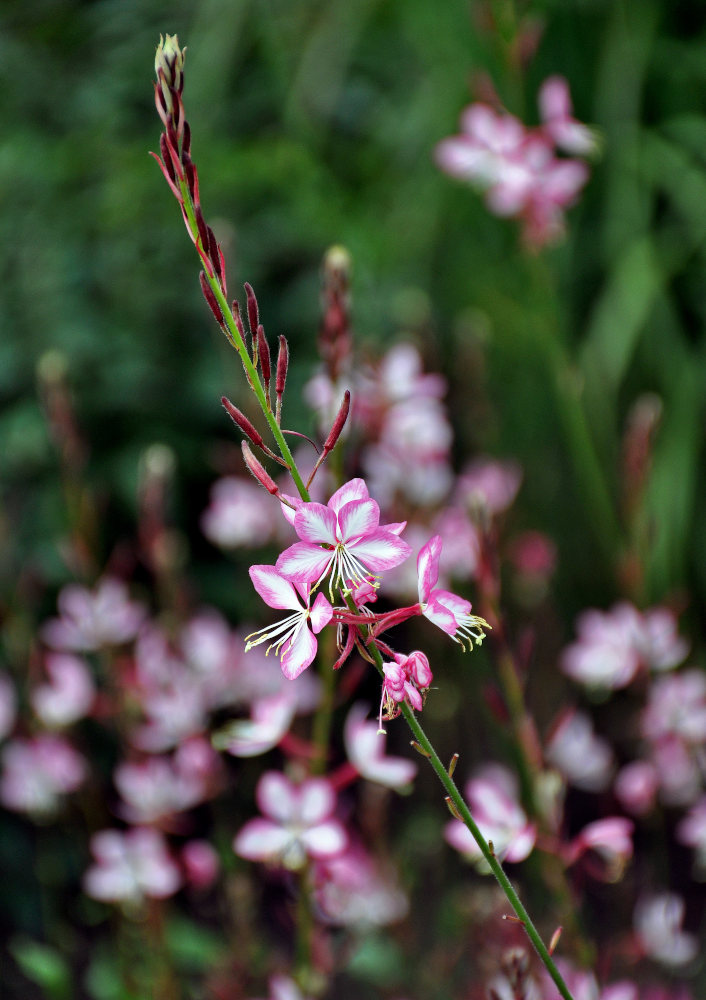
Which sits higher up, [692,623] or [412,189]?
[412,189]

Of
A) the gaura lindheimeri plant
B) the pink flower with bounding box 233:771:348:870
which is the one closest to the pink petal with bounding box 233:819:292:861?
the pink flower with bounding box 233:771:348:870

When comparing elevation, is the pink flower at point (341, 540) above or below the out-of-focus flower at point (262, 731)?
above

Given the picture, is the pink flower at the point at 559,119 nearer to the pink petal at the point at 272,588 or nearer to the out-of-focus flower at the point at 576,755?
the out-of-focus flower at the point at 576,755

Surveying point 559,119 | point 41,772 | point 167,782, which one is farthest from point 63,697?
point 559,119

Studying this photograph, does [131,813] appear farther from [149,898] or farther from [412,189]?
A: [412,189]

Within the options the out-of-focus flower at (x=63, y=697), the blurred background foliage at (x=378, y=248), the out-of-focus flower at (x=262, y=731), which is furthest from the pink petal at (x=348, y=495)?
the blurred background foliage at (x=378, y=248)

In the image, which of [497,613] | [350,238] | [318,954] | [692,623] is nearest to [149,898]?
[318,954]
